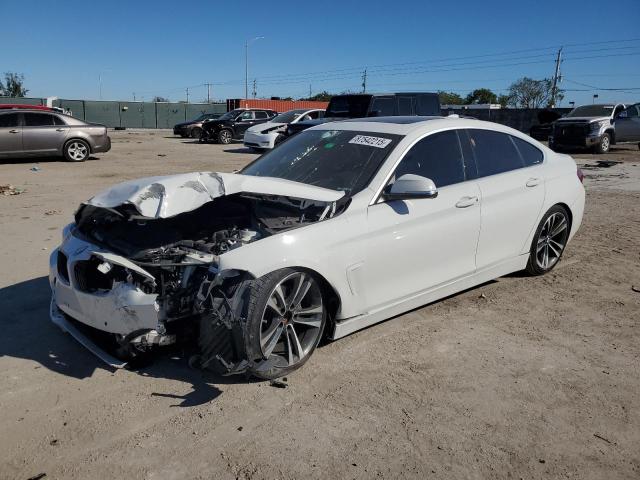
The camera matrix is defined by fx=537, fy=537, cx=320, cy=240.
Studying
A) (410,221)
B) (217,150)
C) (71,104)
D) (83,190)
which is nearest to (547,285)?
(410,221)

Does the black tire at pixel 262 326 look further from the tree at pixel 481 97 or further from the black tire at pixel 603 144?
the tree at pixel 481 97

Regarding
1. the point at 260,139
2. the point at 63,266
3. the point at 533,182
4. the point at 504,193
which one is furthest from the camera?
the point at 260,139

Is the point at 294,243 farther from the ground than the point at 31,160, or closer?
farther from the ground

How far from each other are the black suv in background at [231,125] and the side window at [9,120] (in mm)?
10746

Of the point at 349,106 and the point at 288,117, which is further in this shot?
the point at 288,117

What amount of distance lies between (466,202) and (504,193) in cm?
55

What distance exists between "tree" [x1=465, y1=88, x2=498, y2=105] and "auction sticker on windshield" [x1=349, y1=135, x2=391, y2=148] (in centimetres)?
9903

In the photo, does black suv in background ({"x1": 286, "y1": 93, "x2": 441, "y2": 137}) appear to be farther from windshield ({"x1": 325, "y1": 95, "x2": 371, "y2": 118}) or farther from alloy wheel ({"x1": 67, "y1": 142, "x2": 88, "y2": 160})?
alloy wheel ({"x1": 67, "y1": 142, "x2": 88, "y2": 160})

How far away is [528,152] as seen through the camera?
5.23m

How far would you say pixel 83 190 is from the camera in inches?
426

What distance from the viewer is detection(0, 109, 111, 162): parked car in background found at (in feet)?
48.0

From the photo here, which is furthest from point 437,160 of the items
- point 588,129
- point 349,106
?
point 588,129

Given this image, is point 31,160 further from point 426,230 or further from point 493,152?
point 426,230

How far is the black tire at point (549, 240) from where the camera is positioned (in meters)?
5.18
